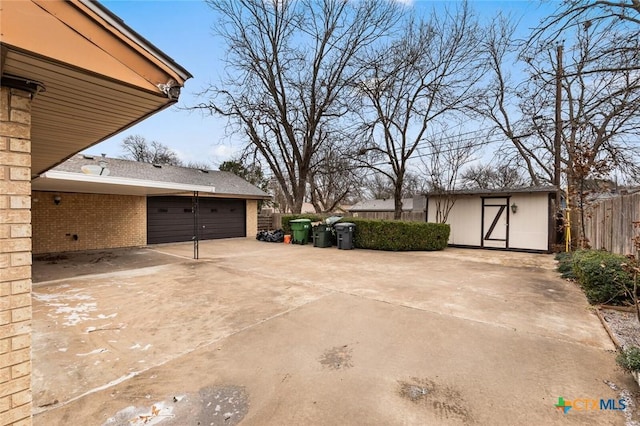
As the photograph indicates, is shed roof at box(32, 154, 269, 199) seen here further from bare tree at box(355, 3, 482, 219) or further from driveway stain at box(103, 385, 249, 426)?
bare tree at box(355, 3, 482, 219)

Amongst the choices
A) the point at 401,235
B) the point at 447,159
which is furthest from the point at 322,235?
the point at 447,159

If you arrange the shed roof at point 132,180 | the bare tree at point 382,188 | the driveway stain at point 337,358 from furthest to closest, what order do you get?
the bare tree at point 382,188 → the shed roof at point 132,180 → the driveway stain at point 337,358

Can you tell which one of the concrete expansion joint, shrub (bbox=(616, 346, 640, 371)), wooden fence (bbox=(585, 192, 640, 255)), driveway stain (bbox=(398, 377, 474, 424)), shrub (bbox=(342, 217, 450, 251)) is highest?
wooden fence (bbox=(585, 192, 640, 255))

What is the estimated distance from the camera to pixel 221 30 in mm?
14305

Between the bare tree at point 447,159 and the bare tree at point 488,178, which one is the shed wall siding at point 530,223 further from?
the bare tree at point 488,178

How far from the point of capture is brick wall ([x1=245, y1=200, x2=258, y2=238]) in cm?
1616

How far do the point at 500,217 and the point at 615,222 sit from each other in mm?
5698

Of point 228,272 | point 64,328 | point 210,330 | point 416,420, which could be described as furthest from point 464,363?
point 228,272

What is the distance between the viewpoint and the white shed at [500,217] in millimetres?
10594

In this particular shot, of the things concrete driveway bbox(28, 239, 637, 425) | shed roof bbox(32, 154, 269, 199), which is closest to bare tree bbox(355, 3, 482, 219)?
shed roof bbox(32, 154, 269, 199)

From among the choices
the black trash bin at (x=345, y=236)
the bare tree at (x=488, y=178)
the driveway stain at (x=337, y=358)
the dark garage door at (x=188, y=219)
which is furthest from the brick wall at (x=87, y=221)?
the bare tree at (x=488, y=178)

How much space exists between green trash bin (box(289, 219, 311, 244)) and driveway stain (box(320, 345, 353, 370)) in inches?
393

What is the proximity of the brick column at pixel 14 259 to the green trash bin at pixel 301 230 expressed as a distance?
11482 mm

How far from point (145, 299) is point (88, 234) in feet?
26.0
